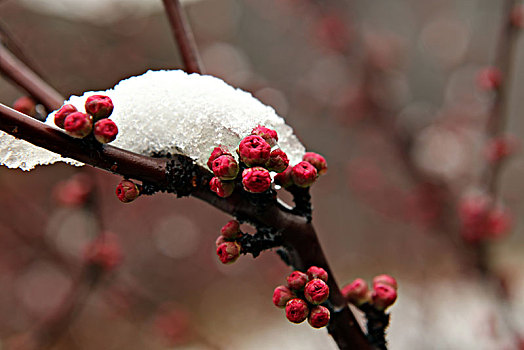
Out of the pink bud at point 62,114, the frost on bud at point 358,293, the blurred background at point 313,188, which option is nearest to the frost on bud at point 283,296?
the frost on bud at point 358,293

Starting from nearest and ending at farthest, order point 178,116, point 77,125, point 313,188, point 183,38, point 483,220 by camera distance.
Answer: point 77,125, point 178,116, point 183,38, point 483,220, point 313,188

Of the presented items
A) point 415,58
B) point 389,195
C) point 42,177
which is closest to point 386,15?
point 415,58

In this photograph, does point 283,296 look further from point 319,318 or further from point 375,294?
point 375,294

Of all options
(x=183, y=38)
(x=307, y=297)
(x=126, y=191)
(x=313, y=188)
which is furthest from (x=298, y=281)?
(x=313, y=188)

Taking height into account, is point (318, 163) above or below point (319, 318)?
above

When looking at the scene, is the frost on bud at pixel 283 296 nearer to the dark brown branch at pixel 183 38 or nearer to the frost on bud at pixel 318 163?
the frost on bud at pixel 318 163

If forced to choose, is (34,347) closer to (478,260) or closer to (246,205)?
(246,205)
